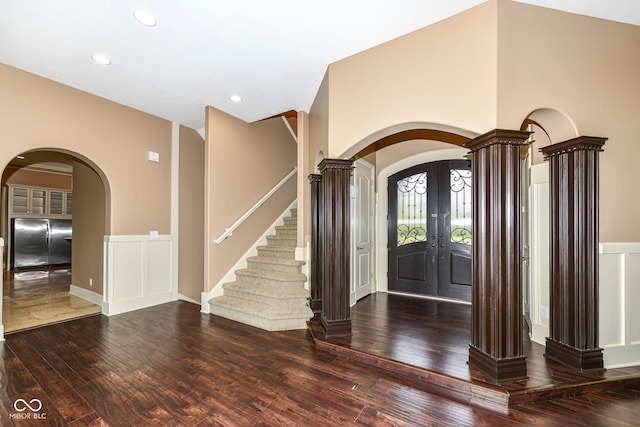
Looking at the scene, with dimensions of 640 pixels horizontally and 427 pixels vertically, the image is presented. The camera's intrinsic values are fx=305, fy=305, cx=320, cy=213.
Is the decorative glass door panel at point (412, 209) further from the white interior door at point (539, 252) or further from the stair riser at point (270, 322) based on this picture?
the stair riser at point (270, 322)

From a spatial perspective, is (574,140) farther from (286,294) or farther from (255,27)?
(286,294)

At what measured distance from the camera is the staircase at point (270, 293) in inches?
156

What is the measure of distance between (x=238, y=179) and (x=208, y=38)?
8.09 feet

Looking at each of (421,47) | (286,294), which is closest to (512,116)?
(421,47)

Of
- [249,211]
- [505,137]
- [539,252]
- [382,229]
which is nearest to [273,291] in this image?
[249,211]

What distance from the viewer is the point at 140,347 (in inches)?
129

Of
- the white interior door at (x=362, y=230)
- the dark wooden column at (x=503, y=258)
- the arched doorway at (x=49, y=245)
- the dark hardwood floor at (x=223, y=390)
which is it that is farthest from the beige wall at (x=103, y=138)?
the dark wooden column at (x=503, y=258)

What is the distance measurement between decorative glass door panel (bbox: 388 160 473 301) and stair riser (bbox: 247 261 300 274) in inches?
76.3

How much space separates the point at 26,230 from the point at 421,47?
35.4 feet

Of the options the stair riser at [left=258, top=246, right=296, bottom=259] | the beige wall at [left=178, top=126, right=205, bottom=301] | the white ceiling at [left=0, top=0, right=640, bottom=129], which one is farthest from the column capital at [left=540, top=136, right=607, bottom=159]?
the beige wall at [left=178, top=126, right=205, bottom=301]

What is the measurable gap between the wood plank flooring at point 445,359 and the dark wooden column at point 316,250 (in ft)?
1.30

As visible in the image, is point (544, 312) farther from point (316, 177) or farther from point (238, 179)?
point (238, 179)

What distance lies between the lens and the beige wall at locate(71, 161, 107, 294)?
4953 millimetres

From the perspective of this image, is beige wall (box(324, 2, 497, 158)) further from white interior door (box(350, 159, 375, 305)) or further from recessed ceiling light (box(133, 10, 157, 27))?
recessed ceiling light (box(133, 10, 157, 27))
